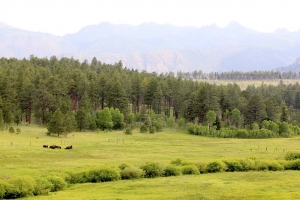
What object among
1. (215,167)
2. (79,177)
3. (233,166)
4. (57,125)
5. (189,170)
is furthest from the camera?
(57,125)

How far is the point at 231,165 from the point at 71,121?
1891 inches

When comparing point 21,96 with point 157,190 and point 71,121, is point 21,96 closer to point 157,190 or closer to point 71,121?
point 71,121

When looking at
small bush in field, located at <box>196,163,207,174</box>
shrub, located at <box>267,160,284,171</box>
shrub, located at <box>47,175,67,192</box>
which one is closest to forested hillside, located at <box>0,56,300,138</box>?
small bush in field, located at <box>196,163,207,174</box>

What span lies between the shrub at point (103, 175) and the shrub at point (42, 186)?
20.2ft

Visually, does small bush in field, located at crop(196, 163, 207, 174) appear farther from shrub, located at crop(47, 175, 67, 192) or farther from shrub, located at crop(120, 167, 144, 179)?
shrub, located at crop(47, 175, 67, 192)

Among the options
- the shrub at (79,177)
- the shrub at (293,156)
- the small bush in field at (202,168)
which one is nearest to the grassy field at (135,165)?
the shrub at (79,177)

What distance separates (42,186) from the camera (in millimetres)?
33656

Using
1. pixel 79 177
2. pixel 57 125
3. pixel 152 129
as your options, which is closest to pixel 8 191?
pixel 79 177

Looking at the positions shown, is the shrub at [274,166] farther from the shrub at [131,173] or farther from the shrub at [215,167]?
the shrub at [131,173]

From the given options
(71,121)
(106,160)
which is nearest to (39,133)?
(71,121)

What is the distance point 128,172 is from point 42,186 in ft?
36.1

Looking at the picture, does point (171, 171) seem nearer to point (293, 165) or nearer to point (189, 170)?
point (189, 170)

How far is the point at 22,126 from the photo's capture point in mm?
90375

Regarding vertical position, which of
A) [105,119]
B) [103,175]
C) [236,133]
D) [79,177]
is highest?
[105,119]
